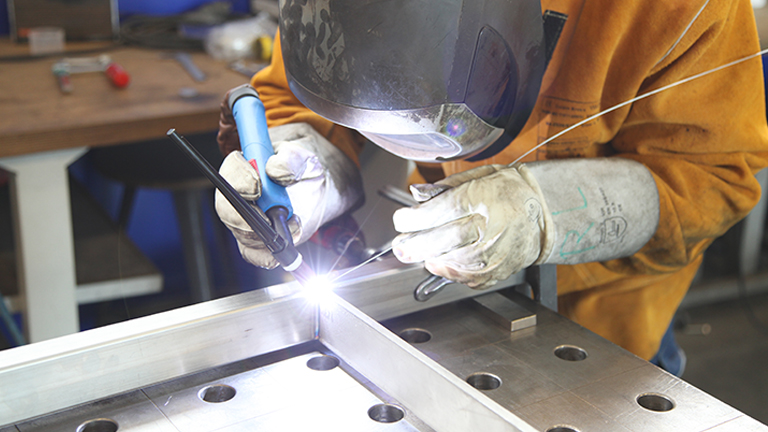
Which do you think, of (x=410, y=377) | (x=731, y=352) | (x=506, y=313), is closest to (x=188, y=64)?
(x=506, y=313)

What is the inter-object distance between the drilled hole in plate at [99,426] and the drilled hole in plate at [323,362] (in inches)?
9.2

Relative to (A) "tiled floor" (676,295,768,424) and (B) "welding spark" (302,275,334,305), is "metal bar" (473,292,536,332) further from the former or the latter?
(A) "tiled floor" (676,295,768,424)

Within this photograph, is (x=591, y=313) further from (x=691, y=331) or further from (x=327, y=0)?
(x=691, y=331)

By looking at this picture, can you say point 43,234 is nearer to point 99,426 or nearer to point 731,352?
point 99,426

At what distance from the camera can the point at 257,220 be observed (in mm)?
822

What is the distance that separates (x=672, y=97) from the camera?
938mm

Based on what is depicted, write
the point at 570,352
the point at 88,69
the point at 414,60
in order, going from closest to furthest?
the point at 414,60, the point at 570,352, the point at 88,69

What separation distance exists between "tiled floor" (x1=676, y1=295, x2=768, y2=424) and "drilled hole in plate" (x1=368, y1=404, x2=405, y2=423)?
1.95 m

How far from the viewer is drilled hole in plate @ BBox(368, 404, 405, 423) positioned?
2.47 ft

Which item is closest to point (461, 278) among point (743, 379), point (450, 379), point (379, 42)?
point (450, 379)

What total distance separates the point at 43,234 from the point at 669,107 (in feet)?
4.91

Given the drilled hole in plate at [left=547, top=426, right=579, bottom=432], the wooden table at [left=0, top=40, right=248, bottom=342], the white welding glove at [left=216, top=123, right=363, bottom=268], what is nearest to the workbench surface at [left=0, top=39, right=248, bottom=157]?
the wooden table at [left=0, top=40, right=248, bottom=342]

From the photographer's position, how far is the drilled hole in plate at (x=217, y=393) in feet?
A: 2.56

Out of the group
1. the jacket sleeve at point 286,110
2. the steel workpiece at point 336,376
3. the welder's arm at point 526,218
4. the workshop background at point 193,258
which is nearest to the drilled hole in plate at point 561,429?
the steel workpiece at point 336,376
